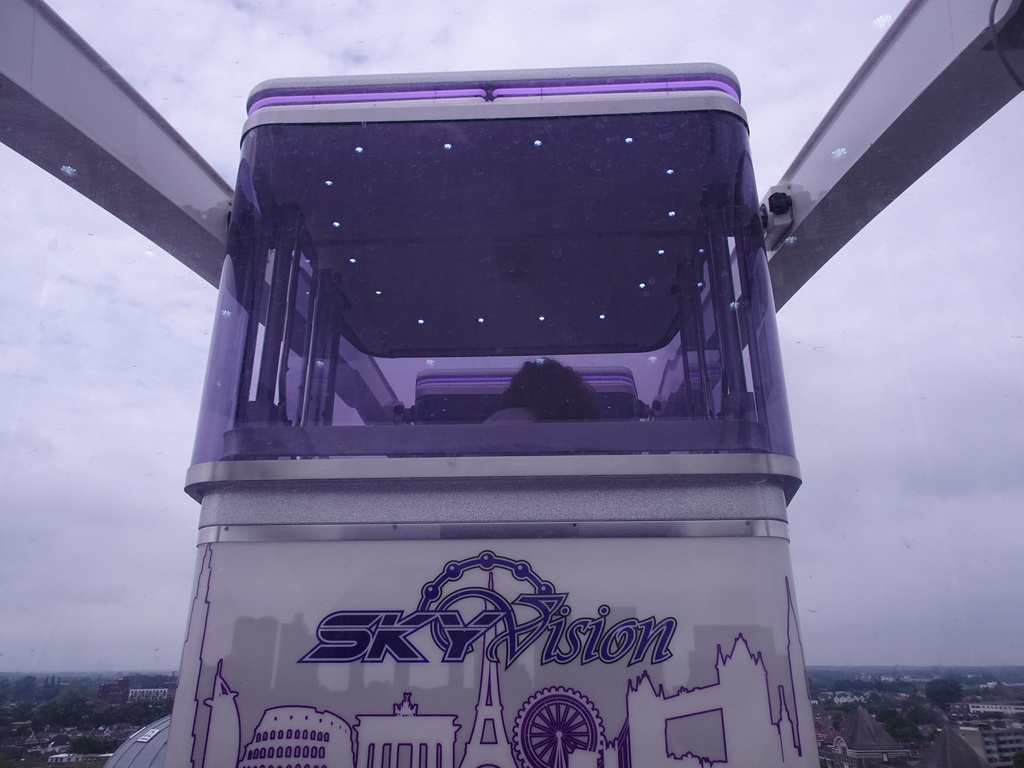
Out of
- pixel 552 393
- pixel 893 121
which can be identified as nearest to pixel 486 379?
pixel 552 393

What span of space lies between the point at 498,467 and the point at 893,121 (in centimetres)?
204

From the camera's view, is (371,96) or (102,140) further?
(102,140)

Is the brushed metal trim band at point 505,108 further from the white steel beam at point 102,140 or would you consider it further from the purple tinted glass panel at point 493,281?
the white steel beam at point 102,140

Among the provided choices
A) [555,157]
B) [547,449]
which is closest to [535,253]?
[555,157]

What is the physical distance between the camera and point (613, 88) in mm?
2314

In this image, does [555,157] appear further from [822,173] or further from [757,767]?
[757,767]

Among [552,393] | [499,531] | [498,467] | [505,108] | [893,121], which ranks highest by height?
[893,121]

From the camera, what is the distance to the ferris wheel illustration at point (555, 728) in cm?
159

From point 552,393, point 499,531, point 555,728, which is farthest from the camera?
point 552,393

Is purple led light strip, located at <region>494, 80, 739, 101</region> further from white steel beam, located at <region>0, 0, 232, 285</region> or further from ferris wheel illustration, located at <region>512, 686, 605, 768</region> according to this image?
ferris wheel illustration, located at <region>512, 686, 605, 768</region>

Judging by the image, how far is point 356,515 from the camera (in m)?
1.82

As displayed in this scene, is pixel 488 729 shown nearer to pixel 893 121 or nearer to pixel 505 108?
pixel 505 108

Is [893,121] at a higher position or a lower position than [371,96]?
higher

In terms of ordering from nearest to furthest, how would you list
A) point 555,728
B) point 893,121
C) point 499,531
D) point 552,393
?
point 555,728, point 499,531, point 552,393, point 893,121
